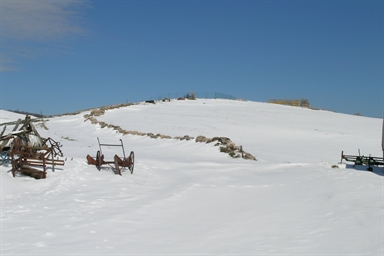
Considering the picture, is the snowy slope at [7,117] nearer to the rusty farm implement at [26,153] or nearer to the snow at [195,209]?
the snow at [195,209]

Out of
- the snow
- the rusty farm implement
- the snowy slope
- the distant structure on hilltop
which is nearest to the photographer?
the snow

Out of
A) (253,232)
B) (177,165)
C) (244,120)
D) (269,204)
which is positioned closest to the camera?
(253,232)

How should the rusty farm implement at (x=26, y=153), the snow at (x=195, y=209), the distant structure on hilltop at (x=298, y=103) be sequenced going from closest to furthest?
1. the snow at (x=195, y=209)
2. the rusty farm implement at (x=26, y=153)
3. the distant structure on hilltop at (x=298, y=103)

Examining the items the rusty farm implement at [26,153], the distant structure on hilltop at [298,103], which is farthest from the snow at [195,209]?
the distant structure on hilltop at [298,103]

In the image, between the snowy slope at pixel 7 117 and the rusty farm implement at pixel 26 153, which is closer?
the rusty farm implement at pixel 26 153

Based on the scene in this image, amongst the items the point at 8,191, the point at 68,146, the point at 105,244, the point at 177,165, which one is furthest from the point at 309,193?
the point at 68,146

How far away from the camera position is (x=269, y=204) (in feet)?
38.2

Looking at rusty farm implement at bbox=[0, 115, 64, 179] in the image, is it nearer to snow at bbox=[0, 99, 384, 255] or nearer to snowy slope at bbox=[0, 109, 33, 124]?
snow at bbox=[0, 99, 384, 255]

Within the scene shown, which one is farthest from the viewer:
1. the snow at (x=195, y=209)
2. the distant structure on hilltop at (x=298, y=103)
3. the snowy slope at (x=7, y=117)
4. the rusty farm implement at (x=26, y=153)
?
the distant structure on hilltop at (x=298, y=103)

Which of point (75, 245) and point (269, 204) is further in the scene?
point (269, 204)

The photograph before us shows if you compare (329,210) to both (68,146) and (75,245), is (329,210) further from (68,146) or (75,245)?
(68,146)

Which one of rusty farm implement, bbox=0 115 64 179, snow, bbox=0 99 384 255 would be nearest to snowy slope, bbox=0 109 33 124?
snow, bbox=0 99 384 255

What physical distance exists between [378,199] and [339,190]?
4.69 ft

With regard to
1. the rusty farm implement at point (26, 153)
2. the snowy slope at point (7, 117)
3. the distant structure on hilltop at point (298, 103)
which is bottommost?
the rusty farm implement at point (26, 153)
